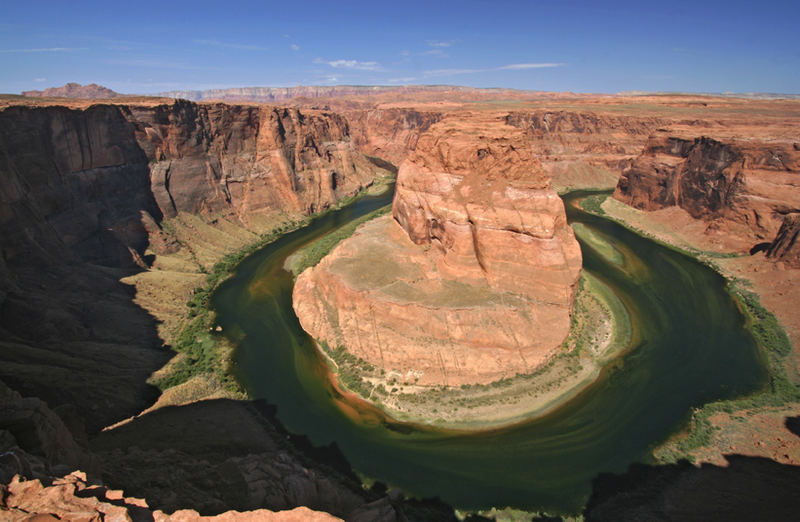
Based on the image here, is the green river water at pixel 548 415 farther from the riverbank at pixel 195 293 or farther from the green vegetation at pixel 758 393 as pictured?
the riverbank at pixel 195 293

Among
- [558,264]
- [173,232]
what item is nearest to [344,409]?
[558,264]

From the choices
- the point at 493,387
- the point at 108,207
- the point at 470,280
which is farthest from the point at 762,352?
the point at 108,207

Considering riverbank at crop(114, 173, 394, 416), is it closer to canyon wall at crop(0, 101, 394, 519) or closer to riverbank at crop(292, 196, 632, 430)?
canyon wall at crop(0, 101, 394, 519)

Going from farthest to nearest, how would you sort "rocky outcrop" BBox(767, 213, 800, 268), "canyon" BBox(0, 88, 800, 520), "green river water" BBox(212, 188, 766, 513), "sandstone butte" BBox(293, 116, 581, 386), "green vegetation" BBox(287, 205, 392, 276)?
"green vegetation" BBox(287, 205, 392, 276) < "rocky outcrop" BBox(767, 213, 800, 268) < "sandstone butte" BBox(293, 116, 581, 386) < "green river water" BBox(212, 188, 766, 513) < "canyon" BBox(0, 88, 800, 520)

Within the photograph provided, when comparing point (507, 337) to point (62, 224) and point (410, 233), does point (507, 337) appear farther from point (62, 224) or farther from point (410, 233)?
point (62, 224)

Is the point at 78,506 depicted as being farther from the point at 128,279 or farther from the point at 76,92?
the point at 76,92

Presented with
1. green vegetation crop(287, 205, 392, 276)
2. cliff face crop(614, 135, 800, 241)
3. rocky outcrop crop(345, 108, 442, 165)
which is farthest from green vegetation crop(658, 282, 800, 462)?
→ rocky outcrop crop(345, 108, 442, 165)

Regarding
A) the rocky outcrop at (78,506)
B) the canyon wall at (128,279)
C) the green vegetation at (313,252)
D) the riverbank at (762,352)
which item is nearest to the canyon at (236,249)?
the canyon wall at (128,279)
